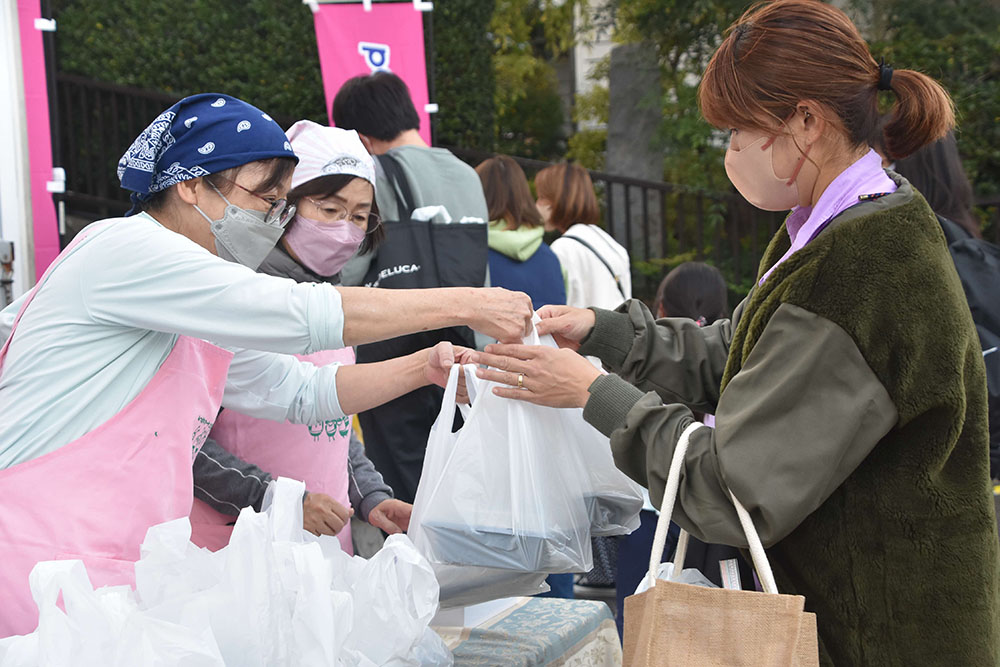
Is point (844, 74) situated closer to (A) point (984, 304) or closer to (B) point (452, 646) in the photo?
(B) point (452, 646)

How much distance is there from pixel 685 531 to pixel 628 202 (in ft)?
20.8

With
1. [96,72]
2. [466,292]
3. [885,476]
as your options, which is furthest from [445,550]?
[96,72]

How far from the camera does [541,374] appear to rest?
5.69 ft

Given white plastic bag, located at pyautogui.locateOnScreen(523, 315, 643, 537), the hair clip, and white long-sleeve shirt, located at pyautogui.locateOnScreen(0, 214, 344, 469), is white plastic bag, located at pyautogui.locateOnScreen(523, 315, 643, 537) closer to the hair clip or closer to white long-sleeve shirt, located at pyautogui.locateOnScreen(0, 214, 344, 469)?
white long-sleeve shirt, located at pyautogui.locateOnScreen(0, 214, 344, 469)

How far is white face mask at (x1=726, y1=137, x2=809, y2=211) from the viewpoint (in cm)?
155

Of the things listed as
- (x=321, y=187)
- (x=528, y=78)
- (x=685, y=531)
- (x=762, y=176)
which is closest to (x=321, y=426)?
(x=321, y=187)

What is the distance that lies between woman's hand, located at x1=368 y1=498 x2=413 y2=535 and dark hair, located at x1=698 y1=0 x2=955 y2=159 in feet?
3.88

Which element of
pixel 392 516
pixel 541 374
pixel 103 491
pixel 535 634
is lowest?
pixel 535 634

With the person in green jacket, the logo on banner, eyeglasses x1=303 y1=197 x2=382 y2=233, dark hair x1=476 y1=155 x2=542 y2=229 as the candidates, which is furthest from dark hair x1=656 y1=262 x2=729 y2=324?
the logo on banner

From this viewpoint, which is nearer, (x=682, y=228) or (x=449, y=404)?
(x=449, y=404)

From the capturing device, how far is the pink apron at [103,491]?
1.50 m

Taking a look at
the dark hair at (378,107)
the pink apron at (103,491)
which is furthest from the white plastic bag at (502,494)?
the dark hair at (378,107)

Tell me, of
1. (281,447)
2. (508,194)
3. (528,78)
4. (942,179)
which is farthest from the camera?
(528,78)

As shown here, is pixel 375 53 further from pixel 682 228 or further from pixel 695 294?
pixel 682 228
